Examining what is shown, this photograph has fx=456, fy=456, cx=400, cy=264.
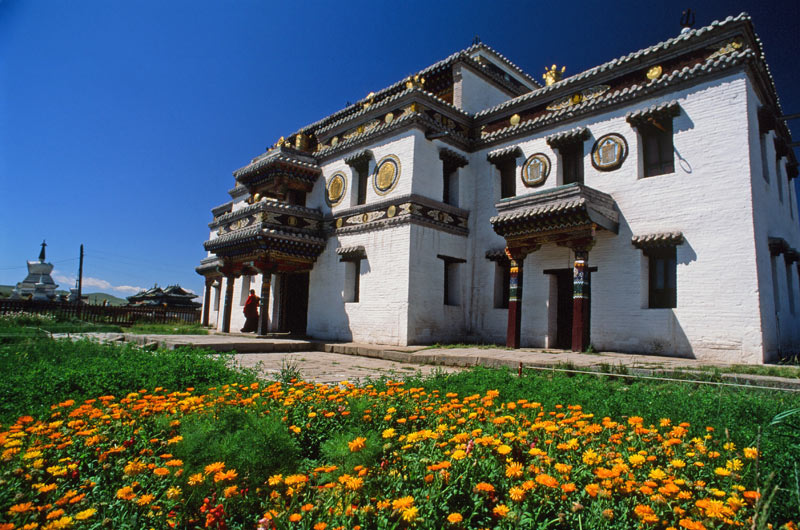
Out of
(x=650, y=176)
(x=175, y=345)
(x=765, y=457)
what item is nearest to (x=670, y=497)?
(x=765, y=457)

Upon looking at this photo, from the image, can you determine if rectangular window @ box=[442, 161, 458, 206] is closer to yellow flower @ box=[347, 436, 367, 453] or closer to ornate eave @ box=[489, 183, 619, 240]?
ornate eave @ box=[489, 183, 619, 240]

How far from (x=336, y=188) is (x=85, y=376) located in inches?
480

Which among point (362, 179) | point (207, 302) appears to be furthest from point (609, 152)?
point (207, 302)

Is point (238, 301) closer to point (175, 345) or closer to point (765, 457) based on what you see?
point (175, 345)

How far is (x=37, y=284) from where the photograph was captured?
33094 millimetres

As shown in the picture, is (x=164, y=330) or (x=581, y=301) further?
(x=164, y=330)

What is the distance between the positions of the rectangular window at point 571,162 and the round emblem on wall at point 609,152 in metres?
0.59

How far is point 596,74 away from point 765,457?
12.0 meters

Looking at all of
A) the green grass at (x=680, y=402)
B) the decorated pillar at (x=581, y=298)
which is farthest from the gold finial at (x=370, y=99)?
the green grass at (x=680, y=402)

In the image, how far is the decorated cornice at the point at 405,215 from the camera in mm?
13867

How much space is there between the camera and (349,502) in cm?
209

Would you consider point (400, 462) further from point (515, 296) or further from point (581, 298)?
point (515, 296)

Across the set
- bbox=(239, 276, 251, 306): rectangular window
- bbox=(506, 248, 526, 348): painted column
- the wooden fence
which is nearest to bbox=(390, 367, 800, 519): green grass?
bbox=(506, 248, 526, 348): painted column

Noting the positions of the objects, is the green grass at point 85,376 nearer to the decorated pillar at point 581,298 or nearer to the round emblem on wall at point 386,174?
the decorated pillar at point 581,298
